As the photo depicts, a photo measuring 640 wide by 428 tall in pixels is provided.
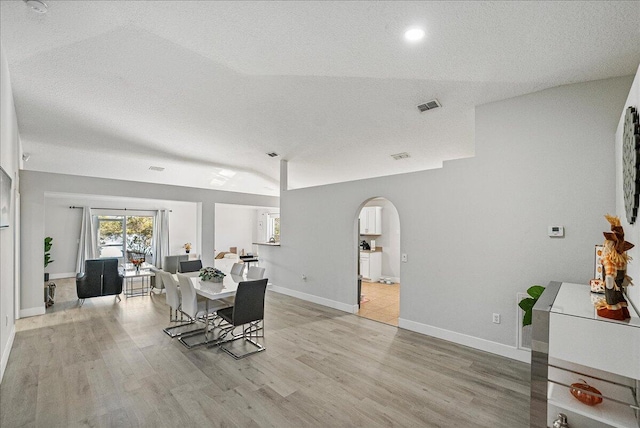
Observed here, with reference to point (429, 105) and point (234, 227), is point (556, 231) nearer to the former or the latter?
point (429, 105)

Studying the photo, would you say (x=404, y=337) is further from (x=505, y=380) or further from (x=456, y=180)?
(x=456, y=180)

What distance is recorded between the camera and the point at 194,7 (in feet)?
7.54

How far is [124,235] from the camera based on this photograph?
31.7ft

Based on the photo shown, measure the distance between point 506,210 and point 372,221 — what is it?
4.93 m

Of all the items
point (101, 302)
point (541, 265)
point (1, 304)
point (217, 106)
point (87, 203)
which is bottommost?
point (101, 302)

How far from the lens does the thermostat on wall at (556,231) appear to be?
3.09 metres

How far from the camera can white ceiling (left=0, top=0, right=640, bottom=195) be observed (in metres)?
2.28

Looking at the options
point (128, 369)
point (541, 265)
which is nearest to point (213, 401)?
point (128, 369)

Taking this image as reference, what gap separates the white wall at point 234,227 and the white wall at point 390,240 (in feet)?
20.7

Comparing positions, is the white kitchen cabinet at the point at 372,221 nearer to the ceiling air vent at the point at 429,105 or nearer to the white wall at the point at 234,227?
the ceiling air vent at the point at 429,105

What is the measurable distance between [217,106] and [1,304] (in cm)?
326

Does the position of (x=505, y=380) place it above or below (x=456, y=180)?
below

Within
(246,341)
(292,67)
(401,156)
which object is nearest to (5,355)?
(246,341)

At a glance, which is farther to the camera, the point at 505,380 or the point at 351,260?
the point at 351,260
